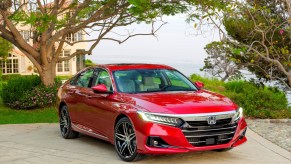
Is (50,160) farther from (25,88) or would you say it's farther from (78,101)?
(25,88)

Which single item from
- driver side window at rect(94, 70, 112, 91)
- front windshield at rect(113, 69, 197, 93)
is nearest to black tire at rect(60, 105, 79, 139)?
driver side window at rect(94, 70, 112, 91)

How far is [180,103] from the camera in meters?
8.38

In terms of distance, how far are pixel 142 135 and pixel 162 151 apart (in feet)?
1.28

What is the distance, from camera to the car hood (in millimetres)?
8164

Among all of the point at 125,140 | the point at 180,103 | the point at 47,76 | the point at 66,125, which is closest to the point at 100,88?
the point at 125,140

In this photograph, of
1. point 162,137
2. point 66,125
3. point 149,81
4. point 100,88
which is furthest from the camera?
point 66,125

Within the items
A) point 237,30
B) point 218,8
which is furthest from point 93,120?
point 237,30

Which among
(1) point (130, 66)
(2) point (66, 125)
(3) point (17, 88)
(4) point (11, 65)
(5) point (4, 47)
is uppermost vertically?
(5) point (4, 47)

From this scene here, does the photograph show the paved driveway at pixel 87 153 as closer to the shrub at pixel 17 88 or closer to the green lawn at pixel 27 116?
the green lawn at pixel 27 116

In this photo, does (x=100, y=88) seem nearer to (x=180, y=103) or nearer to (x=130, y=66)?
(x=130, y=66)

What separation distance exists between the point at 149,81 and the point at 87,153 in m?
1.69

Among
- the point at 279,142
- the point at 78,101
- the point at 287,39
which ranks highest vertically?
the point at 287,39

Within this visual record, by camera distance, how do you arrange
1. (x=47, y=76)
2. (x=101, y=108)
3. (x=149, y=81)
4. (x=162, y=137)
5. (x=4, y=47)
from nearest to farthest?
1. (x=162, y=137)
2. (x=101, y=108)
3. (x=149, y=81)
4. (x=47, y=76)
5. (x=4, y=47)

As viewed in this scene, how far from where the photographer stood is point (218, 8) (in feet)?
50.9
